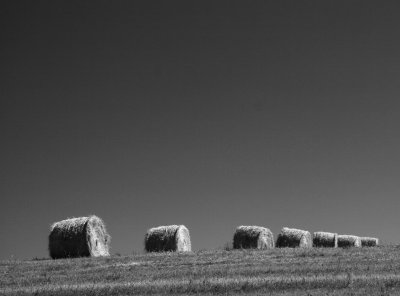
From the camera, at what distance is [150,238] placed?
30.1m

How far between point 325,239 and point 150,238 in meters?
16.2

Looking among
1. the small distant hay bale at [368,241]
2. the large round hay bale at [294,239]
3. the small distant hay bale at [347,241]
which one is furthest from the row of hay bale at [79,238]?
the small distant hay bale at [368,241]

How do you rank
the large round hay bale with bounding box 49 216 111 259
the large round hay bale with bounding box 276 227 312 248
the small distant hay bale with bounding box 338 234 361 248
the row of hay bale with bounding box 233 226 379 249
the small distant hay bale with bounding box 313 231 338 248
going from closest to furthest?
the large round hay bale with bounding box 49 216 111 259, the row of hay bale with bounding box 233 226 379 249, the large round hay bale with bounding box 276 227 312 248, the small distant hay bale with bounding box 313 231 338 248, the small distant hay bale with bounding box 338 234 361 248

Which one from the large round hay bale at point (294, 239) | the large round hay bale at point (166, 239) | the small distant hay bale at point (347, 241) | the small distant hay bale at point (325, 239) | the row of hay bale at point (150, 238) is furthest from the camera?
the small distant hay bale at point (347, 241)

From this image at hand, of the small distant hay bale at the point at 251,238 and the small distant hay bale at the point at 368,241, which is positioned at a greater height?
the small distant hay bale at the point at 251,238

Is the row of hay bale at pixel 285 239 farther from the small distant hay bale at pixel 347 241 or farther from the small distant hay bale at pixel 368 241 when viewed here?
the small distant hay bale at pixel 368 241

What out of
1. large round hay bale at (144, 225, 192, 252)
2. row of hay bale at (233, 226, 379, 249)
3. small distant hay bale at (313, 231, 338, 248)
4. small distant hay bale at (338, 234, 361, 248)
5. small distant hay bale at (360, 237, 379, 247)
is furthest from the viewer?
small distant hay bale at (360, 237, 379, 247)

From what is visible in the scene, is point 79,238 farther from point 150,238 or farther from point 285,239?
point 285,239

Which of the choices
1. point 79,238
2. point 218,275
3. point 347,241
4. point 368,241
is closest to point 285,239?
point 347,241

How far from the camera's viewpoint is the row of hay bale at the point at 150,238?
86.9 feet

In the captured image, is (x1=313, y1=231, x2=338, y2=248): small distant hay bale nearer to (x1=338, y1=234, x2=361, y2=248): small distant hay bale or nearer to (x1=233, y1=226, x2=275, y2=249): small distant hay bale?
(x1=338, y1=234, x2=361, y2=248): small distant hay bale

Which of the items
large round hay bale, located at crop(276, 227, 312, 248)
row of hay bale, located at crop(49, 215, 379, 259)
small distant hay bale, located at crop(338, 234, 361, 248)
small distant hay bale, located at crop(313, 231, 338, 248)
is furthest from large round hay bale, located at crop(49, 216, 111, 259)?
small distant hay bale, located at crop(338, 234, 361, 248)

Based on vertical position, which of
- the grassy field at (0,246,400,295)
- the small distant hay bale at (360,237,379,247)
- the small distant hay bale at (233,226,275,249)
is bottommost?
the small distant hay bale at (360,237,379,247)

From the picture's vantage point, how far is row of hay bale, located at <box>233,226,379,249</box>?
3269 centimetres
